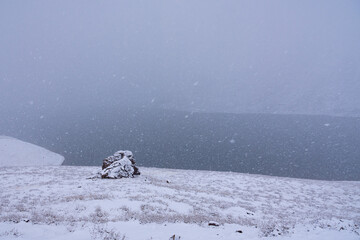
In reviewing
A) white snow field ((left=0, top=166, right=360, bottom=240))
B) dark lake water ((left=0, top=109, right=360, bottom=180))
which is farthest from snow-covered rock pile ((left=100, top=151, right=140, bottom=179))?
dark lake water ((left=0, top=109, right=360, bottom=180))

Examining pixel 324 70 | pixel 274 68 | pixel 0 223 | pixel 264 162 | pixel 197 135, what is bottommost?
pixel 0 223

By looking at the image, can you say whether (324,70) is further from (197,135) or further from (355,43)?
(197,135)

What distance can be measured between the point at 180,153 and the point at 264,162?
18306 millimetres

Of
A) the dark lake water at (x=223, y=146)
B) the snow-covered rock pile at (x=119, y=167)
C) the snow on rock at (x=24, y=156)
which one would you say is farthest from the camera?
the dark lake water at (x=223, y=146)

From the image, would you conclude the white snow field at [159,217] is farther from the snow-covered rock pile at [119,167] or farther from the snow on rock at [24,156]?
the snow on rock at [24,156]

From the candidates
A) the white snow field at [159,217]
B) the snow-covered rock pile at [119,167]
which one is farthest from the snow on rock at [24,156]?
the white snow field at [159,217]

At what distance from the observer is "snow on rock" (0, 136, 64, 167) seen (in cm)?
3606

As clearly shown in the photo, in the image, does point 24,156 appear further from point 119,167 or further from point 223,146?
point 223,146

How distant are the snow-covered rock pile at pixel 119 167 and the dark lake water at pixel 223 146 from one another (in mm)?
19613

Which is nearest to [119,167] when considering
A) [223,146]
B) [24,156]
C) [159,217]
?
[159,217]

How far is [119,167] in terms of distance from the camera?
19.2m

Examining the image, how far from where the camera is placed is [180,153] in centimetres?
4700

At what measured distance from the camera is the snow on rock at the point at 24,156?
3606cm

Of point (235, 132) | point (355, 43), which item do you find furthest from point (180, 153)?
point (355, 43)
